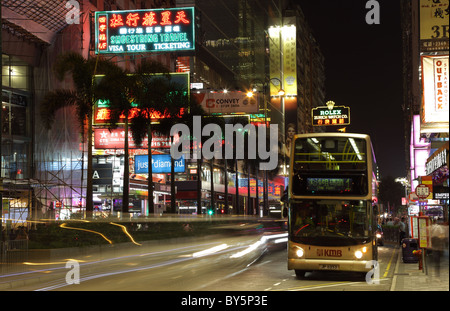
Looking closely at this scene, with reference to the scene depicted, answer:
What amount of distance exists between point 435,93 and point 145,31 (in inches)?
1163

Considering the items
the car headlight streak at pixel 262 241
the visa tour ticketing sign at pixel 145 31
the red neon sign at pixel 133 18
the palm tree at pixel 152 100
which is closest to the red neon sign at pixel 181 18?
the visa tour ticketing sign at pixel 145 31

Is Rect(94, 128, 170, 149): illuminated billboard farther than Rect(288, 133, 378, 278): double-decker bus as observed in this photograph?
Yes

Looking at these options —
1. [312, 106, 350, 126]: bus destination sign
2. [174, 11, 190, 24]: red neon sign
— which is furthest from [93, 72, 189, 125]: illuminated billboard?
[312, 106, 350, 126]: bus destination sign

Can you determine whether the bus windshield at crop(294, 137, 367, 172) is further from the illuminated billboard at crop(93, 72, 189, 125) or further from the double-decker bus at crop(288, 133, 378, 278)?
the illuminated billboard at crop(93, 72, 189, 125)

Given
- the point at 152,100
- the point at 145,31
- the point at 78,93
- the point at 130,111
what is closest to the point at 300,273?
the point at 78,93

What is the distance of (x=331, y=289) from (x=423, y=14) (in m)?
18.7

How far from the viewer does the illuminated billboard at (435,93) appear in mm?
21000

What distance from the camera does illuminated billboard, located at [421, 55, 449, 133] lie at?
2100 cm

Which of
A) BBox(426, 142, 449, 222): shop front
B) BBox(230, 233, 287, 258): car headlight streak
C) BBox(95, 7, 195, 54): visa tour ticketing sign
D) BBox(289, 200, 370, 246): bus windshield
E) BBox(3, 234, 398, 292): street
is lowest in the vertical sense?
BBox(230, 233, 287, 258): car headlight streak

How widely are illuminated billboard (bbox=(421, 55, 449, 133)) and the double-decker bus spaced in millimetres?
3409

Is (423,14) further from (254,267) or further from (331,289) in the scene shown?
(331,289)

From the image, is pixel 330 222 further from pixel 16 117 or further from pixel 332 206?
pixel 16 117

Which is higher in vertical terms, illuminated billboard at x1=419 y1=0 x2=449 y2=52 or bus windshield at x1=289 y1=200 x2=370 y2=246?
illuminated billboard at x1=419 y1=0 x2=449 y2=52

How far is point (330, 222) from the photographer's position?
18.8 m
